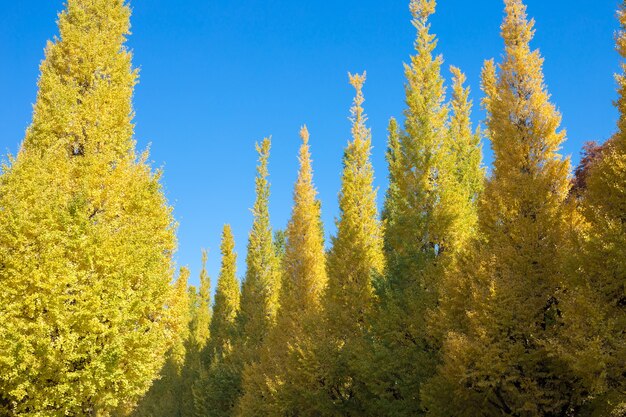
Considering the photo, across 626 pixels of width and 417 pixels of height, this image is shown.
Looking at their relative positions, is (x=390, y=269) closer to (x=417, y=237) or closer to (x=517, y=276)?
(x=417, y=237)

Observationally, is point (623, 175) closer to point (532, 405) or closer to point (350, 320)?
point (532, 405)

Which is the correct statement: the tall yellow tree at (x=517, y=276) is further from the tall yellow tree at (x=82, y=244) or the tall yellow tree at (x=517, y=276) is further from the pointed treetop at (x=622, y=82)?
the tall yellow tree at (x=82, y=244)

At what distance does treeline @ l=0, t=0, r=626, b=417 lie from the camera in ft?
40.3

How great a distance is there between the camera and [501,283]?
1374 cm

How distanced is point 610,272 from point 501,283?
289cm

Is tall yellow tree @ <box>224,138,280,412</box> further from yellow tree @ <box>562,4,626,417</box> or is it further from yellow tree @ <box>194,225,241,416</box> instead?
yellow tree @ <box>562,4,626,417</box>

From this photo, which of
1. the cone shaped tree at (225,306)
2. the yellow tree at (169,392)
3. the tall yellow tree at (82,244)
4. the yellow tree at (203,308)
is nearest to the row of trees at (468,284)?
the tall yellow tree at (82,244)

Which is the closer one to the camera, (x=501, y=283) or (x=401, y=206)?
(x=501, y=283)

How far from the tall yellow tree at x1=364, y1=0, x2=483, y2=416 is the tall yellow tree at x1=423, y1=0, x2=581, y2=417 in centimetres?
204

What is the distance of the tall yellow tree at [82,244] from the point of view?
12516mm

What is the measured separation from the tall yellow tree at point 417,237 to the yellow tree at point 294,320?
5.55 m

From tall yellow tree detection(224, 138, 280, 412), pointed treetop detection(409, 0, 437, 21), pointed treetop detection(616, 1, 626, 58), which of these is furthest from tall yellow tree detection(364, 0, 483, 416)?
tall yellow tree detection(224, 138, 280, 412)

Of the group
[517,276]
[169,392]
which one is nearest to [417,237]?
[517,276]

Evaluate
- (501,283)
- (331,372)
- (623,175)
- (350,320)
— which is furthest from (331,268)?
(623,175)
